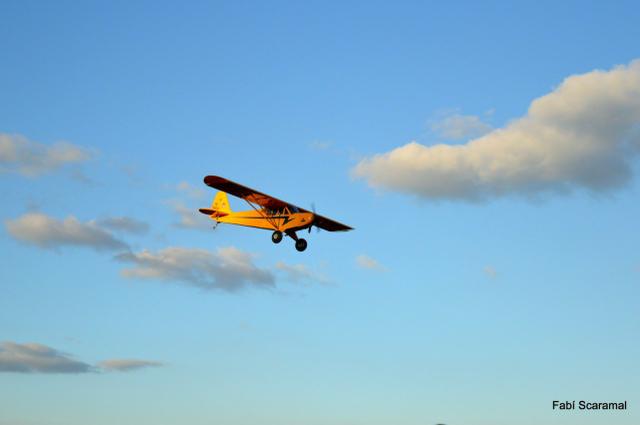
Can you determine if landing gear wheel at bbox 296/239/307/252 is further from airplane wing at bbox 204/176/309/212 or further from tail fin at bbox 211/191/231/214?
tail fin at bbox 211/191/231/214

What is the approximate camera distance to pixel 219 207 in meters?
56.5

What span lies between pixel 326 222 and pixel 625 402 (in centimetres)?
2209

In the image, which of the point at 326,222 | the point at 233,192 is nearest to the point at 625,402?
the point at 326,222

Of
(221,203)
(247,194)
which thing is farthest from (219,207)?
(247,194)

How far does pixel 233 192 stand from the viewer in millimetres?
50562

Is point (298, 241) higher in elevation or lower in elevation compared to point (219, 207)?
lower

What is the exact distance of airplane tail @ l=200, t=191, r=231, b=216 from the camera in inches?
2199

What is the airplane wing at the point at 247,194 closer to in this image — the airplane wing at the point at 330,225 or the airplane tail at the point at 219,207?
the airplane wing at the point at 330,225

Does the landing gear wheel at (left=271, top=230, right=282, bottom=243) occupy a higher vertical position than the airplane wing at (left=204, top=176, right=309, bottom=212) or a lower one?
lower

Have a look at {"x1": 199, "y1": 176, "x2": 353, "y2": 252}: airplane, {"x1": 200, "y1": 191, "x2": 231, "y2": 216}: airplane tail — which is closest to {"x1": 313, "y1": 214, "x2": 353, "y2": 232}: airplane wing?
{"x1": 199, "y1": 176, "x2": 353, "y2": 252}: airplane

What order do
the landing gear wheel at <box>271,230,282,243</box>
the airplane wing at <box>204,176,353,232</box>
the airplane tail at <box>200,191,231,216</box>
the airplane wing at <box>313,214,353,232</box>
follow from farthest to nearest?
the airplane tail at <box>200,191,231,216</box>, the airplane wing at <box>313,214,353,232</box>, the landing gear wheel at <box>271,230,282,243</box>, the airplane wing at <box>204,176,353,232</box>

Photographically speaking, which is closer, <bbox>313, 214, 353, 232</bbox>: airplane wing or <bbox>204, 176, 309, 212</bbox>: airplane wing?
<bbox>204, 176, 309, 212</bbox>: airplane wing

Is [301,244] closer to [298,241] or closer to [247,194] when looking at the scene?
[298,241]

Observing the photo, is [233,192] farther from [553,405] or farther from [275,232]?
[553,405]
